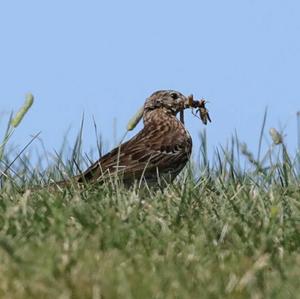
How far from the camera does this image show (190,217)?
20.6ft

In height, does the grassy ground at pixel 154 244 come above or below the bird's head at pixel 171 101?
below

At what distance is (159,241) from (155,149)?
4.54m

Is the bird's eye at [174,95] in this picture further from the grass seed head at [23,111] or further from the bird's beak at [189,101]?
the grass seed head at [23,111]

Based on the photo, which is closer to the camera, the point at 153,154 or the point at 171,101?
the point at 153,154

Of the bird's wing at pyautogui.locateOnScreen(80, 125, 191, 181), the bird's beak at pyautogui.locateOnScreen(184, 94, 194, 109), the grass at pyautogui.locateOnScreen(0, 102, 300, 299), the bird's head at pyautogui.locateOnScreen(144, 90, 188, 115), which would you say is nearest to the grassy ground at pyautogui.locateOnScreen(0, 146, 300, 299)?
the grass at pyautogui.locateOnScreen(0, 102, 300, 299)

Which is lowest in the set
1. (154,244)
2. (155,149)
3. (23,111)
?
(154,244)

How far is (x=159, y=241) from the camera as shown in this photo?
5590mm

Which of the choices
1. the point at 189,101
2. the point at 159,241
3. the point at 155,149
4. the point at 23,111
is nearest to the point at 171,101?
the point at 189,101

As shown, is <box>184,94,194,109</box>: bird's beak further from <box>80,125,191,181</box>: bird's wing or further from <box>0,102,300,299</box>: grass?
<box>0,102,300,299</box>: grass

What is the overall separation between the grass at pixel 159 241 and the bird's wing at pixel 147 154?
1.34 meters

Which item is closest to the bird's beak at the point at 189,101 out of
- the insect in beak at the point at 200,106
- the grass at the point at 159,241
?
the insect in beak at the point at 200,106

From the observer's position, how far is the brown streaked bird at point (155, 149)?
9.29m

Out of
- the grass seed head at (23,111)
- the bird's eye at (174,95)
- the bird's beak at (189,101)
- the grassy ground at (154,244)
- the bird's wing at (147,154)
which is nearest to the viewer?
the grassy ground at (154,244)

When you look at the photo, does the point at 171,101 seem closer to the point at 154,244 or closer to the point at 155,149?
the point at 155,149
